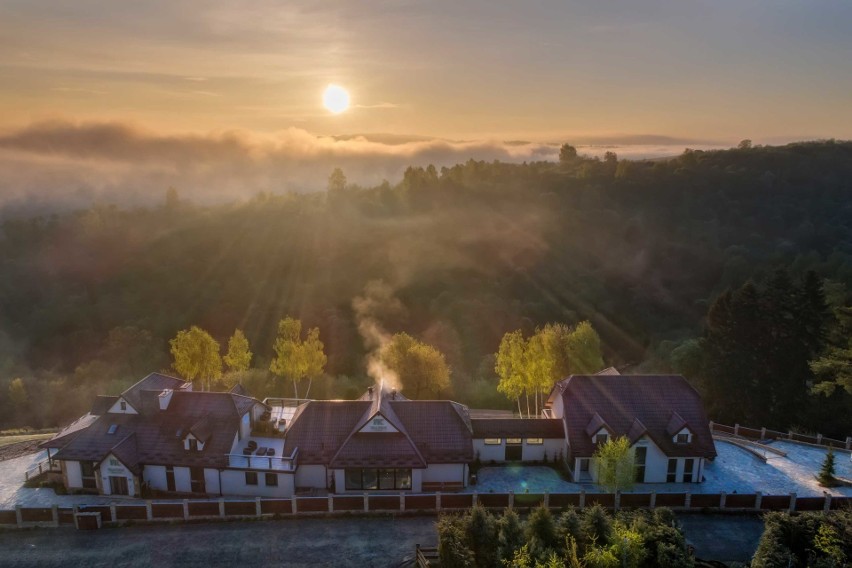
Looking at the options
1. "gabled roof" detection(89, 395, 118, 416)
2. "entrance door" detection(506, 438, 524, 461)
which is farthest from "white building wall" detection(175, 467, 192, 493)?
"entrance door" detection(506, 438, 524, 461)

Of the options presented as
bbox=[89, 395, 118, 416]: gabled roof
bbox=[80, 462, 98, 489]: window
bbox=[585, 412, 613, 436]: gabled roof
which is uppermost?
bbox=[89, 395, 118, 416]: gabled roof

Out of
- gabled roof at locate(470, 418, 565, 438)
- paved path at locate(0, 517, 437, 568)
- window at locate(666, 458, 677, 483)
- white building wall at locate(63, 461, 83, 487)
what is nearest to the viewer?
paved path at locate(0, 517, 437, 568)

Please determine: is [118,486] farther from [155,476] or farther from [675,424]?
[675,424]

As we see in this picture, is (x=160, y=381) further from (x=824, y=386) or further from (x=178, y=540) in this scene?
→ (x=824, y=386)

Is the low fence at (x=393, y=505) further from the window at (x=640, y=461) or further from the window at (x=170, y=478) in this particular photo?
the window at (x=640, y=461)

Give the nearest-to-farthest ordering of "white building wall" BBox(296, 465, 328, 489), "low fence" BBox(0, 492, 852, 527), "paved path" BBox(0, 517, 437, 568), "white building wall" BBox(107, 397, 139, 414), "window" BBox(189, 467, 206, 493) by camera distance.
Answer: "paved path" BBox(0, 517, 437, 568), "low fence" BBox(0, 492, 852, 527), "window" BBox(189, 467, 206, 493), "white building wall" BBox(296, 465, 328, 489), "white building wall" BBox(107, 397, 139, 414)

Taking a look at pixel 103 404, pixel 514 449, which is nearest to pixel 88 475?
pixel 103 404

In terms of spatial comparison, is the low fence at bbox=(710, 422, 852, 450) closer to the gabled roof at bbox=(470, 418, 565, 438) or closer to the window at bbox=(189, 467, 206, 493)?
the gabled roof at bbox=(470, 418, 565, 438)
